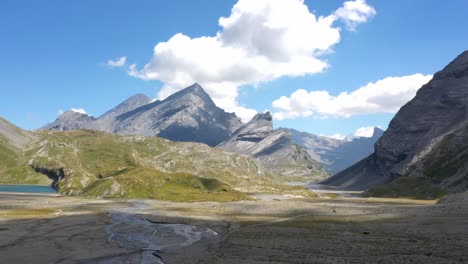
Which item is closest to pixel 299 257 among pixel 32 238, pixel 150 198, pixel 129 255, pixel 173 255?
pixel 173 255

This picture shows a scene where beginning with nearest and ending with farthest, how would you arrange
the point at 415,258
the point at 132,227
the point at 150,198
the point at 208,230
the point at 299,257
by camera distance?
the point at 415,258
the point at 299,257
the point at 208,230
the point at 132,227
the point at 150,198

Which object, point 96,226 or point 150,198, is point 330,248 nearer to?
point 96,226

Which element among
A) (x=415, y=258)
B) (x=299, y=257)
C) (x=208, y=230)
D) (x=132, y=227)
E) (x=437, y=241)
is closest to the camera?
(x=415, y=258)

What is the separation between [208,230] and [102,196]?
397ft

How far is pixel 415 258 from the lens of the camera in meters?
42.0

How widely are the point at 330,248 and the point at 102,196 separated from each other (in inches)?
6009

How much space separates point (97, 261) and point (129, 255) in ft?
17.3

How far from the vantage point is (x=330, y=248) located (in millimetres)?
50562

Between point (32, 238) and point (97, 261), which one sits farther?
point (32, 238)

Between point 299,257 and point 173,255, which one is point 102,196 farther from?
point 299,257

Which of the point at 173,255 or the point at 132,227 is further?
the point at 132,227

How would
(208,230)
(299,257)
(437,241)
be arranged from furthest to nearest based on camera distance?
(208,230) → (437,241) → (299,257)

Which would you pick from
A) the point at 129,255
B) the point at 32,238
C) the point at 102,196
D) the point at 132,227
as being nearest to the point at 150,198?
the point at 102,196

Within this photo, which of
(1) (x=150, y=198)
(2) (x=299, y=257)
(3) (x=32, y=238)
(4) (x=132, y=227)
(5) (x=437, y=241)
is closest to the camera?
(2) (x=299, y=257)
